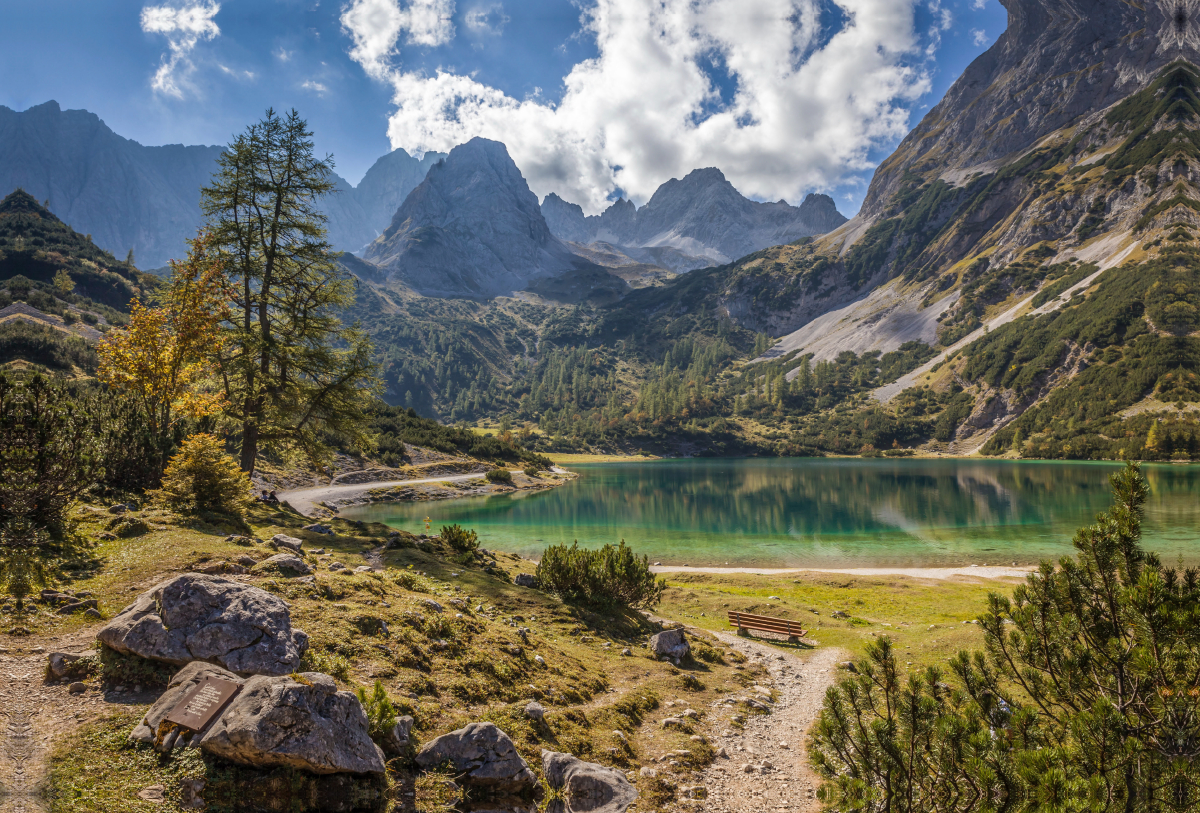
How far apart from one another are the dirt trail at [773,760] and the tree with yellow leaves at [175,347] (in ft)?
70.7

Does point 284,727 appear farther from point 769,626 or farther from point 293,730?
point 769,626

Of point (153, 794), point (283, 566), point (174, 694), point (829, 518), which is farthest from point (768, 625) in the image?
point (829, 518)

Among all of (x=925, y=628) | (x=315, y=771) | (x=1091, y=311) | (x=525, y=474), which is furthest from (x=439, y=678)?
(x=1091, y=311)

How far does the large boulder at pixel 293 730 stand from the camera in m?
5.21

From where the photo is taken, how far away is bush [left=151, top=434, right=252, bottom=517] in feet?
53.3

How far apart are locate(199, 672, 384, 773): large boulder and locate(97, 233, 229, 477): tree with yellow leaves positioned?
1823cm

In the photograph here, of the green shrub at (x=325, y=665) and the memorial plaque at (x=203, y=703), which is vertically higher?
the memorial plaque at (x=203, y=703)

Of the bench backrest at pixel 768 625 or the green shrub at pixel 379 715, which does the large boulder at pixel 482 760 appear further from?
the bench backrest at pixel 768 625

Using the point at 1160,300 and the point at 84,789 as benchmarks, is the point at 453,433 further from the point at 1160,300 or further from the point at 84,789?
the point at 1160,300

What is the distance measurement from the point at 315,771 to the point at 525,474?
89856 millimetres

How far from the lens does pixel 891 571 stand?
36.1 m

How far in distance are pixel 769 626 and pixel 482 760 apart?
1593cm

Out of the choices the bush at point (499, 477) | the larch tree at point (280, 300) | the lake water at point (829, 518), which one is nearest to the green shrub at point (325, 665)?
the larch tree at point (280, 300)

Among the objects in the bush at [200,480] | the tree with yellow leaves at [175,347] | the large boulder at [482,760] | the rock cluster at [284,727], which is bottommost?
the large boulder at [482,760]
